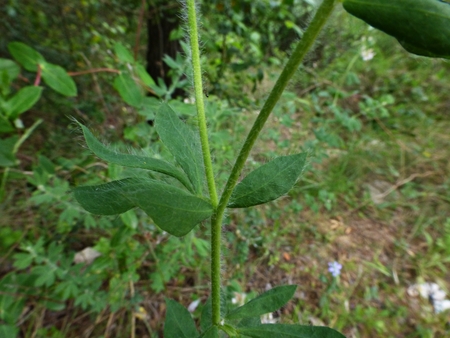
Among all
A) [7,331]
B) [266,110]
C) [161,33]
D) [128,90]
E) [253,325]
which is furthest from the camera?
[161,33]

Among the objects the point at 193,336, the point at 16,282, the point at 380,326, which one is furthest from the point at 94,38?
the point at 380,326

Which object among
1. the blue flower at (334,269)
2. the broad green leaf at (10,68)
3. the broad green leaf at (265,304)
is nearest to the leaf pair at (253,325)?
the broad green leaf at (265,304)

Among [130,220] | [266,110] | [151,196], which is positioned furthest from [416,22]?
[130,220]

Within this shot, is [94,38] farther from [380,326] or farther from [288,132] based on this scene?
[380,326]

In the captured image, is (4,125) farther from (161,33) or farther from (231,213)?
(161,33)

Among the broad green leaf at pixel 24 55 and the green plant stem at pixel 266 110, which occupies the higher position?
the green plant stem at pixel 266 110

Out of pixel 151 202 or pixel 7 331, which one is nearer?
pixel 151 202

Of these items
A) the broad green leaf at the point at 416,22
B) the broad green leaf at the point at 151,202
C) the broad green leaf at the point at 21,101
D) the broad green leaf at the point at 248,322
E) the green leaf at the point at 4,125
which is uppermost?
the broad green leaf at the point at 416,22

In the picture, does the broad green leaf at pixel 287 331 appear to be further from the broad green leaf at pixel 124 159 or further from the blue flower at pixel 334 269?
the blue flower at pixel 334 269
